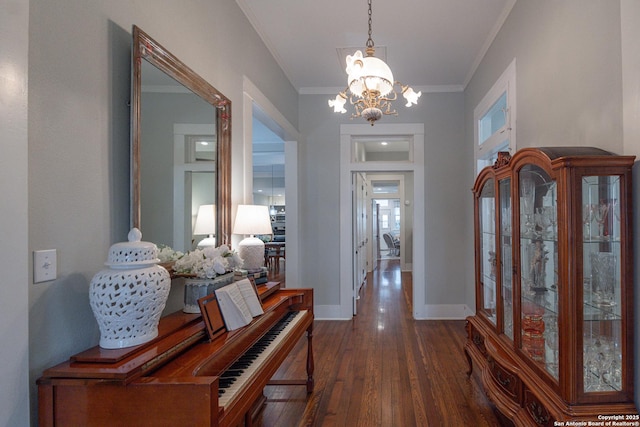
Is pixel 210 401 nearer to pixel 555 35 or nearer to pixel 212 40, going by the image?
pixel 212 40

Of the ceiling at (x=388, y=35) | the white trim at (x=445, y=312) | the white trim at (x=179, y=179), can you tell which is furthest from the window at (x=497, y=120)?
the white trim at (x=179, y=179)

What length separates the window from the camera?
2938 millimetres

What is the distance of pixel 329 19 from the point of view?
3.10 meters

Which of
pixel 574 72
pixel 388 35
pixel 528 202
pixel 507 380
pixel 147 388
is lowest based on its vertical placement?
pixel 507 380

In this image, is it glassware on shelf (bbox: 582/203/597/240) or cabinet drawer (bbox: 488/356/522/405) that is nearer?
glassware on shelf (bbox: 582/203/597/240)

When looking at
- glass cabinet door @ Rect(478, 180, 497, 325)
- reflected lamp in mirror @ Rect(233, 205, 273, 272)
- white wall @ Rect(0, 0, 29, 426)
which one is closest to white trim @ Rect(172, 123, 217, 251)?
reflected lamp in mirror @ Rect(233, 205, 273, 272)

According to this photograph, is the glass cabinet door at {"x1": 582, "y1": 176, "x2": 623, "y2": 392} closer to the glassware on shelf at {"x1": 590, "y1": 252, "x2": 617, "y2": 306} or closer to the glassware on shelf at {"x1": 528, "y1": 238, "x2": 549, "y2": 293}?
the glassware on shelf at {"x1": 590, "y1": 252, "x2": 617, "y2": 306}

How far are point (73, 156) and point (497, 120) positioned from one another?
3781mm

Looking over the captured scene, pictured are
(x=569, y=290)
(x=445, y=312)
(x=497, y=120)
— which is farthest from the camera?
(x=445, y=312)

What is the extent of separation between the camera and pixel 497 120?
11.9 ft

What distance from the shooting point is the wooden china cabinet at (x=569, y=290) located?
1.46m

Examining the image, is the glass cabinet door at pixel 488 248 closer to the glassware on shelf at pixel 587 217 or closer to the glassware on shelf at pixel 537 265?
the glassware on shelf at pixel 537 265

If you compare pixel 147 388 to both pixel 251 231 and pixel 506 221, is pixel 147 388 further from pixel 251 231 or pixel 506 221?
pixel 506 221

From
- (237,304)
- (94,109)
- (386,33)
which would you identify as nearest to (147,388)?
(237,304)
